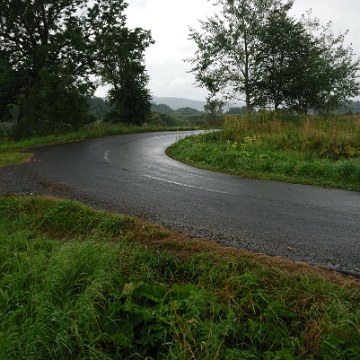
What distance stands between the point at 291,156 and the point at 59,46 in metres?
21.4

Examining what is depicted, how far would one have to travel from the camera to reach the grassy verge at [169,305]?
9.06 feet

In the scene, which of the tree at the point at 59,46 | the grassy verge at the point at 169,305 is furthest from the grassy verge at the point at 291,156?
the tree at the point at 59,46

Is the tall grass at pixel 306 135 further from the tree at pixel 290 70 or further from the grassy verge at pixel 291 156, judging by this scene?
the tree at pixel 290 70

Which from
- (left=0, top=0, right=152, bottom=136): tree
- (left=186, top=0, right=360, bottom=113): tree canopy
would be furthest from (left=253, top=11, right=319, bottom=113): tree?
(left=0, top=0, right=152, bottom=136): tree

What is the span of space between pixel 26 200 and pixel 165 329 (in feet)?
16.4

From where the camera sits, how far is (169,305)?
127 inches

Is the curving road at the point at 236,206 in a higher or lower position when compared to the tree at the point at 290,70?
lower

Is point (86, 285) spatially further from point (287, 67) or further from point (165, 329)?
point (287, 67)

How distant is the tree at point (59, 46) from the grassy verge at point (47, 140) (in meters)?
1.46

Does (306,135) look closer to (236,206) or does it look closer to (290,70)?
(236,206)

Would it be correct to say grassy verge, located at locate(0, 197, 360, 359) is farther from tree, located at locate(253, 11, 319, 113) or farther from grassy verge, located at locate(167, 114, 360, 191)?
tree, located at locate(253, 11, 319, 113)

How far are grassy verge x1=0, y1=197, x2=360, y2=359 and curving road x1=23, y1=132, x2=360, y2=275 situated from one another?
2.06 feet

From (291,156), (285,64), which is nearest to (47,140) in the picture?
(291,156)

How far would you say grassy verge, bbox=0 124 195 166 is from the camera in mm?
14070
